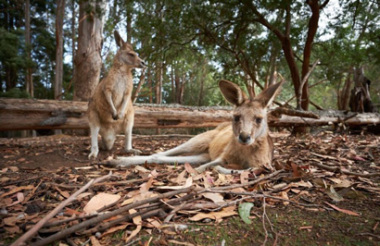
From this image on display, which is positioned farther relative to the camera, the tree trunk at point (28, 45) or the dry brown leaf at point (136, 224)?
the tree trunk at point (28, 45)

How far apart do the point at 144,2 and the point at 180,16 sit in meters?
1.01

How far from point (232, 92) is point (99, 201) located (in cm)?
192

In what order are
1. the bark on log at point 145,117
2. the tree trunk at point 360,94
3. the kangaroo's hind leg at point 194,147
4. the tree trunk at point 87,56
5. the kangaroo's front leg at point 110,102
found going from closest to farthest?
the kangaroo's hind leg at point 194,147, the kangaroo's front leg at point 110,102, the bark on log at point 145,117, the tree trunk at point 87,56, the tree trunk at point 360,94

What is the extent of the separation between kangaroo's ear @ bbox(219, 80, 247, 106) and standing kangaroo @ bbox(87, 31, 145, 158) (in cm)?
180

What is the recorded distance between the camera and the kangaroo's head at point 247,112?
8.24 ft

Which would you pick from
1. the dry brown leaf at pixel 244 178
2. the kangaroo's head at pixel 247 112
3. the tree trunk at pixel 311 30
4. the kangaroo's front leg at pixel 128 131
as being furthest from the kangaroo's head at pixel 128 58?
the tree trunk at pixel 311 30

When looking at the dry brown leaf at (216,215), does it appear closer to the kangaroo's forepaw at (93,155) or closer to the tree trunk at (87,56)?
the kangaroo's forepaw at (93,155)

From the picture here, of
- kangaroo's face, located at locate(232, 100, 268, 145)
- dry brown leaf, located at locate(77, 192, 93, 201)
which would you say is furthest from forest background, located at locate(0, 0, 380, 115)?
dry brown leaf, located at locate(77, 192, 93, 201)

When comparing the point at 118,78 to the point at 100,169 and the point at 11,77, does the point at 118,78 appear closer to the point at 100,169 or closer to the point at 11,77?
the point at 100,169

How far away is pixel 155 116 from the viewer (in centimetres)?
566

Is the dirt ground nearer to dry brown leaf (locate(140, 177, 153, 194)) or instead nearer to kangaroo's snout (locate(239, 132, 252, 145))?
dry brown leaf (locate(140, 177, 153, 194))

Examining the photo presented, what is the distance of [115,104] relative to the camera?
409 cm

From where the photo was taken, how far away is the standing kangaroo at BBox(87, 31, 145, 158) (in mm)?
3906

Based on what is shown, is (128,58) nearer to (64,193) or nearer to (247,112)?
(247,112)
